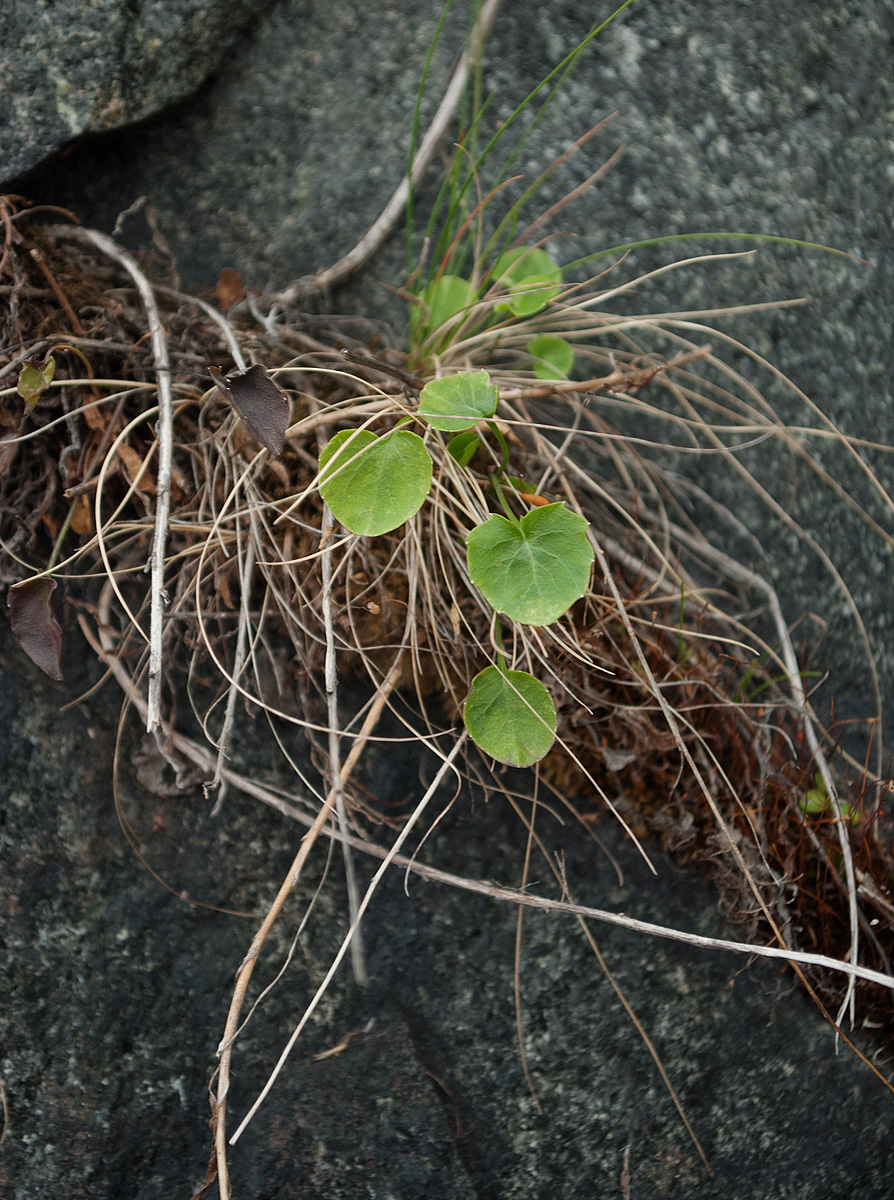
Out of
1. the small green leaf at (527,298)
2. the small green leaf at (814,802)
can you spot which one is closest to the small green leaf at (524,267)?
the small green leaf at (527,298)

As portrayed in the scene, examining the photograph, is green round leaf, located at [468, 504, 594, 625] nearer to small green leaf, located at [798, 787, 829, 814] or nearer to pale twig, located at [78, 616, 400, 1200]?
pale twig, located at [78, 616, 400, 1200]

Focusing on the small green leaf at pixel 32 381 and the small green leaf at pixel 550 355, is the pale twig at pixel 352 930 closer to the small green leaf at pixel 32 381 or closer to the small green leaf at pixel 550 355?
the small green leaf at pixel 550 355

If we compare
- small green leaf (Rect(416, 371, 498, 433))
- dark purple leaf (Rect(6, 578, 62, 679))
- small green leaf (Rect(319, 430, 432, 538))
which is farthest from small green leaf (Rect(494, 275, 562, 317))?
dark purple leaf (Rect(6, 578, 62, 679))

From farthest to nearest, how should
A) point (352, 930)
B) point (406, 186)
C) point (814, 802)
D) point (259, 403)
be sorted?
point (406, 186) < point (814, 802) < point (259, 403) < point (352, 930)

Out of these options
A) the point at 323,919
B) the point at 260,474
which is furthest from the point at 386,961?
the point at 260,474

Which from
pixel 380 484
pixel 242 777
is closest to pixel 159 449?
pixel 380 484

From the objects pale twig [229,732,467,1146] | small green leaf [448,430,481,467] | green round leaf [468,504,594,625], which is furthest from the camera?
small green leaf [448,430,481,467]

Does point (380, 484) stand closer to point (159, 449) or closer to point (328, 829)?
point (159, 449)
